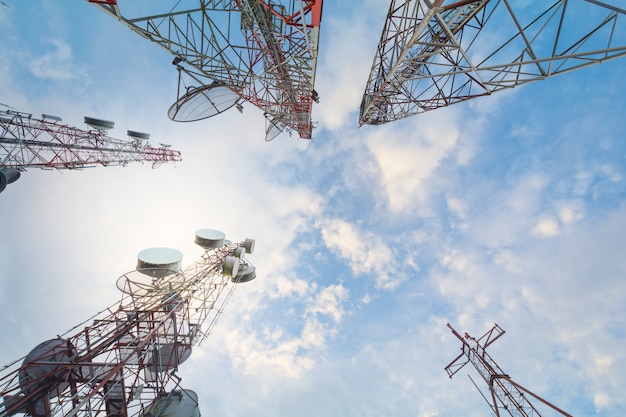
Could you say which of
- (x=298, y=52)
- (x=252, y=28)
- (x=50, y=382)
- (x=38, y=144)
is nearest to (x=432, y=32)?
(x=298, y=52)

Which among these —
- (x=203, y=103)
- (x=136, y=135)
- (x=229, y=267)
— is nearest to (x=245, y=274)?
(x=229, y=267)

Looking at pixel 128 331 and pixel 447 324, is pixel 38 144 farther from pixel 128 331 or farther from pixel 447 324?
pixel 447 324

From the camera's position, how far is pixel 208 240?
554 inches

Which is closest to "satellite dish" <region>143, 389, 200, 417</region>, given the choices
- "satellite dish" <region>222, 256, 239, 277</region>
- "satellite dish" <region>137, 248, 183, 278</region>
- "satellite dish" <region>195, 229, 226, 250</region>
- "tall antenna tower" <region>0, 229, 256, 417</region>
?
"tall antenna tower" <region>0, 229, 256, 417</region>

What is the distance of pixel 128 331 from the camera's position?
834cm

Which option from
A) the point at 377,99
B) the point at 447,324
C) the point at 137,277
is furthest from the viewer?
the point at 447,324

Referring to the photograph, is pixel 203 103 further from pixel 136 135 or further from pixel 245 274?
pixel 136 135

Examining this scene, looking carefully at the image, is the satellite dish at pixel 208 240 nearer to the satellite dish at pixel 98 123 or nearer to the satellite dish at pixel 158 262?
the satellite dish at pixel 158 262

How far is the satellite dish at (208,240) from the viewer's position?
14047 millimetres

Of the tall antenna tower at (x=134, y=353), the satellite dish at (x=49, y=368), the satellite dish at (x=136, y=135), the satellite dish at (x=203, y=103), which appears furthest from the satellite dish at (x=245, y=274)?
the satellite dish at (x=136, y=135)

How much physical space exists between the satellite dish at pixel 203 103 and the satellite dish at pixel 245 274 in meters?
8.60

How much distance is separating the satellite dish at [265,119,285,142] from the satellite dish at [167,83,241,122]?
835 cm

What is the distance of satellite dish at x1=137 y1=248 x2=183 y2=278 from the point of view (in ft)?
35.1

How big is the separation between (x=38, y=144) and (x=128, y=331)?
45.2ft
